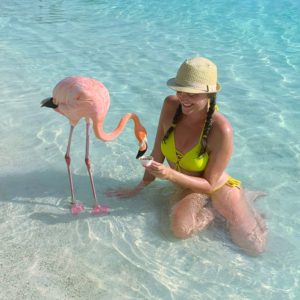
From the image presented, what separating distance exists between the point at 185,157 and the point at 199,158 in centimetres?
10

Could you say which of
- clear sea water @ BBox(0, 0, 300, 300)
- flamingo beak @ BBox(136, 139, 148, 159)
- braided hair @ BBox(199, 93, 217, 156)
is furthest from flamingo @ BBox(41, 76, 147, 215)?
clear sea water @ BBox(0, 0, 300, 300)

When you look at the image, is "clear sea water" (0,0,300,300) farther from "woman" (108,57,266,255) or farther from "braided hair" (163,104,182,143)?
"braided hair" (163,104,182,143)

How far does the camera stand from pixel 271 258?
3.17m

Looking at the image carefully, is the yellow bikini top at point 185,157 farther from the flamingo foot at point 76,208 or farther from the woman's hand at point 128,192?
the flamingo foot at point 76,208

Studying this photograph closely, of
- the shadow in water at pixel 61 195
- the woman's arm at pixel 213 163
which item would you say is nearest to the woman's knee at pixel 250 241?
the woman's arm at pixel 213 163

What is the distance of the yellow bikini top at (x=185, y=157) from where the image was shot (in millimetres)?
3158

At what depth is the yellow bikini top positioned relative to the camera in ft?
10.4

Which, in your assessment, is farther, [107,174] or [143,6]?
[143,6]

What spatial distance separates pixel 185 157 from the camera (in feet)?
10.5

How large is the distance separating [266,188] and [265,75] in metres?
2.95

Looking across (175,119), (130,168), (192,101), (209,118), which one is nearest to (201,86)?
(192,101)

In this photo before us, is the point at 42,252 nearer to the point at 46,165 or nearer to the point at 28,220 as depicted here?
the point at 28,220

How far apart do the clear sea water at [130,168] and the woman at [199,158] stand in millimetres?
132

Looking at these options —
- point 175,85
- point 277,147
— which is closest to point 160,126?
point 175,85
